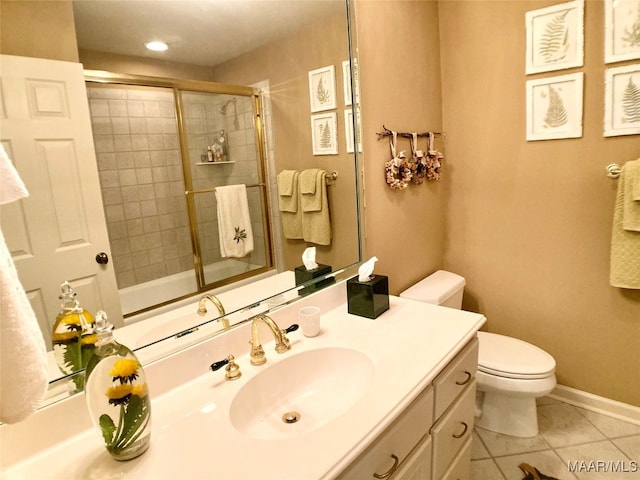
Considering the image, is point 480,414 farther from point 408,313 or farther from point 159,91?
point 159,91

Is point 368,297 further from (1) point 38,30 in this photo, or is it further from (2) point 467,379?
(1) point 38,30

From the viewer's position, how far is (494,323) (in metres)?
2.20

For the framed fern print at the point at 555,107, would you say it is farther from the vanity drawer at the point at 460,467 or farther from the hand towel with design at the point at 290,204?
the vanity drawer at the point at 460,467

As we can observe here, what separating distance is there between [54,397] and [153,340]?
0.78ft

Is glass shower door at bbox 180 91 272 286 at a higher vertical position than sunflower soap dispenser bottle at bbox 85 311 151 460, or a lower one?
higher

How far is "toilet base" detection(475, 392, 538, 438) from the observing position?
182 cm

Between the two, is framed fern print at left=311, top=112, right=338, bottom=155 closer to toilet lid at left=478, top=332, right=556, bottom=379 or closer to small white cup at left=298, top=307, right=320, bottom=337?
small white cup at left=298, top=307, right=320, bottom=337

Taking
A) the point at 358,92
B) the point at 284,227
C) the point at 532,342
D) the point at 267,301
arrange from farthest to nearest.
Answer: the point at 532,342 < the point at 358,92 < the point at 284,227 < the point at 267,301

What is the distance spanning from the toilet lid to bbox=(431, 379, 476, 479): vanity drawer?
412mm

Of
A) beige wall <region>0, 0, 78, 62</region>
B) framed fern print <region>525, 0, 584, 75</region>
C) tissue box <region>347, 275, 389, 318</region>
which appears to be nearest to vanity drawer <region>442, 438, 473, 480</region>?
tissue box <region>347, 275, 389, 318</region>

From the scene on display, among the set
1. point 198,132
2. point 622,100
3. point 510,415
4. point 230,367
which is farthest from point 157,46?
point 510,415

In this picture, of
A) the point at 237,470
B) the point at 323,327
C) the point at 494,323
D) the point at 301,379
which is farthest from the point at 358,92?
the point at 494,323

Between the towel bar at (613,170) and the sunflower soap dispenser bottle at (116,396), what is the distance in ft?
6.52

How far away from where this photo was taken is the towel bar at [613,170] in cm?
167
